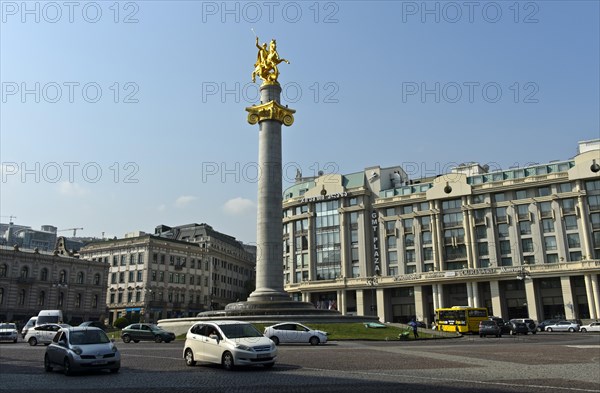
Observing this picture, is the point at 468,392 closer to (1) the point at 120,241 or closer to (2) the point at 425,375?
(2) the point at 425,375

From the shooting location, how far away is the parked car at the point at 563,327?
227 feet

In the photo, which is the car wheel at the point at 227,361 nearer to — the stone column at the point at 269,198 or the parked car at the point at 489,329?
the stone column at the point at 269,198

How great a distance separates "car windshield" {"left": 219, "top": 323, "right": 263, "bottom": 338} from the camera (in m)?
21.5

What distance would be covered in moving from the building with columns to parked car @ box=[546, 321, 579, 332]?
25.3 feet

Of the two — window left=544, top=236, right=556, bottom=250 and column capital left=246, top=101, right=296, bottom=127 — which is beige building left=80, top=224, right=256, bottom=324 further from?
window left=544, top=236, right=556, bottom=250

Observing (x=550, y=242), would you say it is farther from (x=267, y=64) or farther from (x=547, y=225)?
(x=267, y=64)

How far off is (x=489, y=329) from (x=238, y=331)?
38.5 m

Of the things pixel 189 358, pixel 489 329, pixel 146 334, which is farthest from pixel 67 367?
pixel 489 329

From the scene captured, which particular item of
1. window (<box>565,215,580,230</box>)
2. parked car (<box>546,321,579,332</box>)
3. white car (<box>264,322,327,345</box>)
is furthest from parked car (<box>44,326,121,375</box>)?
window (<box>565,215,580,230</box>)

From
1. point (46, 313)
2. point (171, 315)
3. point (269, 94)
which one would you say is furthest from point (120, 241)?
point (269, 94)

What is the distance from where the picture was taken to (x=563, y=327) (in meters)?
70.2

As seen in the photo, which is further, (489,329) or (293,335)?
(489,329)

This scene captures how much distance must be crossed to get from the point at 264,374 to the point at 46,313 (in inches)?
2259

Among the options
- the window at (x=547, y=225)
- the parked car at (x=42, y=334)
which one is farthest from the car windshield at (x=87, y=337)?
the window at (x=547, y=225)
